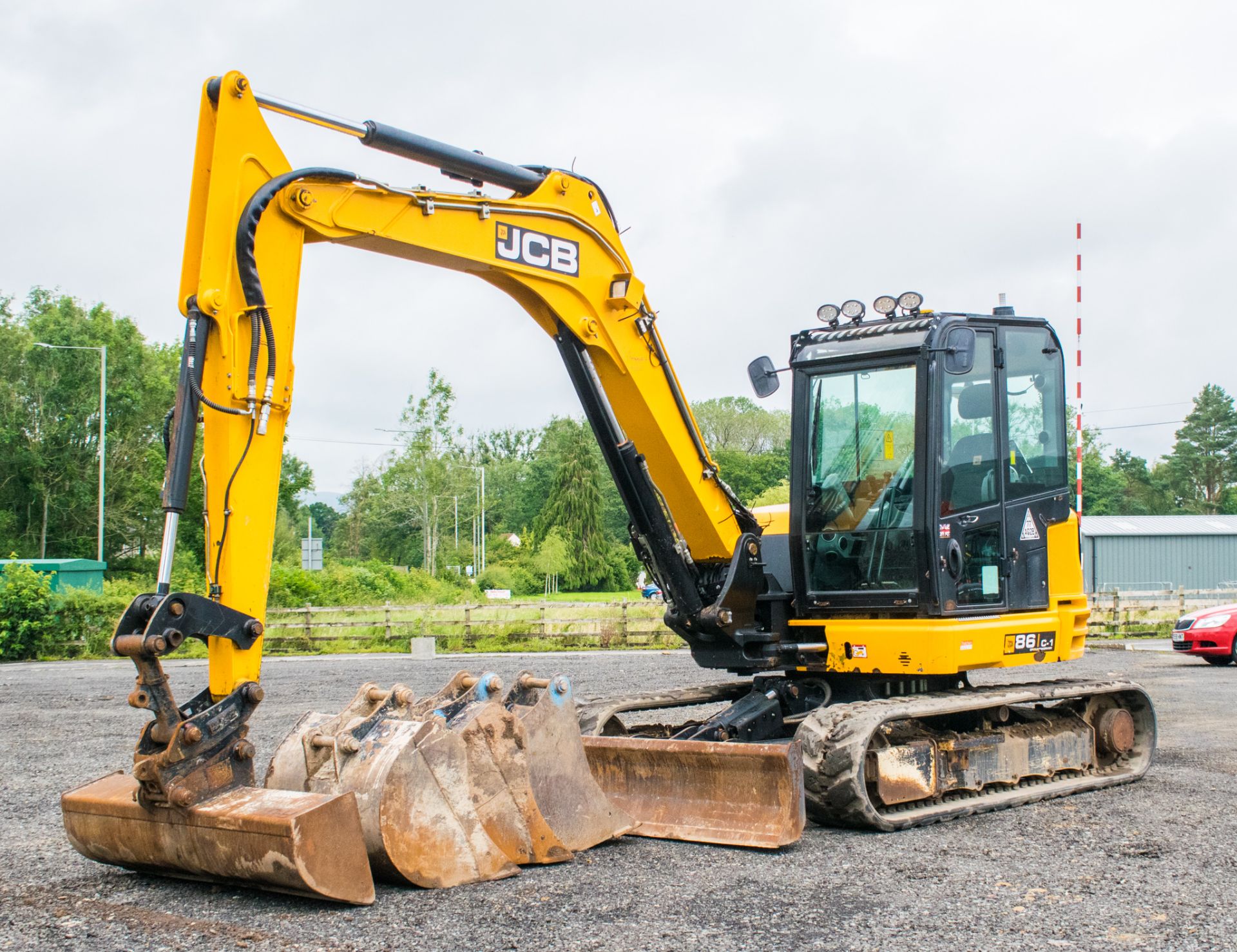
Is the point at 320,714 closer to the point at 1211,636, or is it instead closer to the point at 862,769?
the point at 862,769

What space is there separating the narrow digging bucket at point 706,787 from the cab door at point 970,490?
5.92 feet

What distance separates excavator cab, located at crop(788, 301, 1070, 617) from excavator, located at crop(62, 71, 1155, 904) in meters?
0.02

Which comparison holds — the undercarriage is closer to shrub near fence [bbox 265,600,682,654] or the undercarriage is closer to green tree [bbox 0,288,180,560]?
shrub near fence [bbox 265,600,682,654]

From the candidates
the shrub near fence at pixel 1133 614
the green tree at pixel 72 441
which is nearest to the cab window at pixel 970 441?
the shrub near fence at pixel 1133 614

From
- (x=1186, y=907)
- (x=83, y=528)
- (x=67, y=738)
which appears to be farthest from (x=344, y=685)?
(x=83, y=528)

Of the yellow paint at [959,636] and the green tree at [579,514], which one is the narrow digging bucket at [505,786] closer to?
the yellow paint at [959,636]

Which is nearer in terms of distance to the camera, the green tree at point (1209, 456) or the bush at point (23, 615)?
the bush at point (23, 615)

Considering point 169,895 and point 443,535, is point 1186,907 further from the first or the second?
point 443,535

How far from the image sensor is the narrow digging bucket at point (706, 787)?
251 inches

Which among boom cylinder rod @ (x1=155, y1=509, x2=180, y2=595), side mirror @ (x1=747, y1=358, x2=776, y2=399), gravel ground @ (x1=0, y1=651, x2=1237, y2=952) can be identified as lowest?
gravel ground @ (x1=0, y1=651, x2=1237, y2=952)

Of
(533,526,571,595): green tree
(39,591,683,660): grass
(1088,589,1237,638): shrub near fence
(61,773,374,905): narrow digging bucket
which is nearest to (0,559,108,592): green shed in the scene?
(39,591,683,660): grass

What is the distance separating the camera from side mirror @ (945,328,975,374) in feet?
25.1

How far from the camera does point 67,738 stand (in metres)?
11.3

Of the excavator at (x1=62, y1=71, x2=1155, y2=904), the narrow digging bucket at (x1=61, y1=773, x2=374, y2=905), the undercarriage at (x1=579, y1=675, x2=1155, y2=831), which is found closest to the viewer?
the narrow digging bucket at (x1=61, y1=773, x2=374, y2=905)
